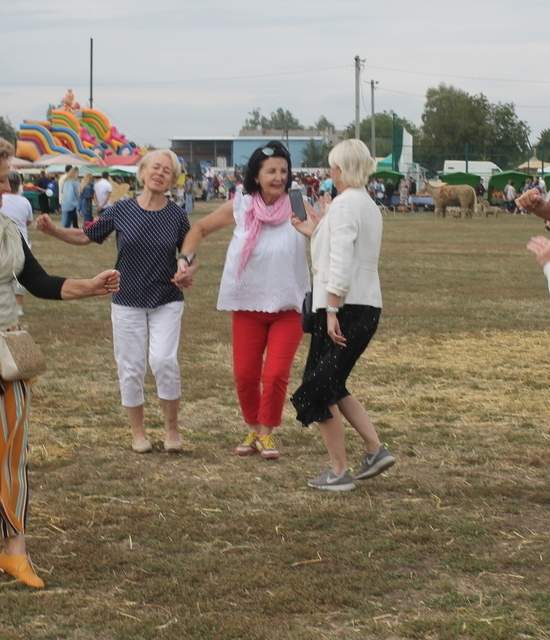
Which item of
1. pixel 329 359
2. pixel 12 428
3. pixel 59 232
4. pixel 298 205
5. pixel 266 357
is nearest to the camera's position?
pixel 12 428

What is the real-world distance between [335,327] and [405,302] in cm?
1054

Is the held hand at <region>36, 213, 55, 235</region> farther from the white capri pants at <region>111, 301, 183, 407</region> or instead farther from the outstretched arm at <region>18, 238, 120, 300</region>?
the outstretched arm at <region>18, 238, 120, 300</region>

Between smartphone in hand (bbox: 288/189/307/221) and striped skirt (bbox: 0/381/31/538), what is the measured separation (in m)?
2.42

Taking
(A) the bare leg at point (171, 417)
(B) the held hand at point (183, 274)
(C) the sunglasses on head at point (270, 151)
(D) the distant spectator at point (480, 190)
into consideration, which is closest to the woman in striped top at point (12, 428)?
(B) the held hand at point (183, 274)

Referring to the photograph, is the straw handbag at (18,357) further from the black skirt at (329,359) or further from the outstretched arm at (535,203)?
the outstretched arm at (535,203)

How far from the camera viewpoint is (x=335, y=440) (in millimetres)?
7094

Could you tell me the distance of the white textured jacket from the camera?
6.70 metres

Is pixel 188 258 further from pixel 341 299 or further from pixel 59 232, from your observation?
pixel 341 299

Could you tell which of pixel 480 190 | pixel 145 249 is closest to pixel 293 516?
pixel 145 249

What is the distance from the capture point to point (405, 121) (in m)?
171

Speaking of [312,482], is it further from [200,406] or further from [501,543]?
[200,406]

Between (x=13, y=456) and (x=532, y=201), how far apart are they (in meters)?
2.79

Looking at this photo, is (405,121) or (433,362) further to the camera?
(405,121)

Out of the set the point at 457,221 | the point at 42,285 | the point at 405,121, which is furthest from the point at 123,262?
the point at 405,121
